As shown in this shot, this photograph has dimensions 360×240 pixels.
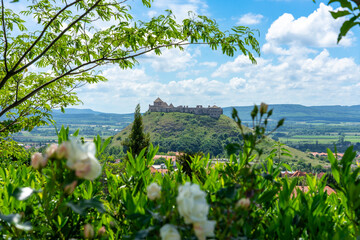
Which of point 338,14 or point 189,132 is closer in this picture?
point 338,14

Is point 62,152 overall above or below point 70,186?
above

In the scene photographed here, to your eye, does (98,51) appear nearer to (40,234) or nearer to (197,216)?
(40,234)

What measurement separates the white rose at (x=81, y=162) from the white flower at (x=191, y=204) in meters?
0.28

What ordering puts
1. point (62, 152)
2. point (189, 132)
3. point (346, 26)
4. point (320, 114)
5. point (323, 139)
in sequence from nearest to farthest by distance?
point (62, 152) → point (346, 26) → point (189, 132) → point (323, 139) → point (320, 114)

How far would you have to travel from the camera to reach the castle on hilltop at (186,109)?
310 ft

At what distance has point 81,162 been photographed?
0.87 m

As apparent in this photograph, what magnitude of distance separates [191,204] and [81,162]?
0.37 m

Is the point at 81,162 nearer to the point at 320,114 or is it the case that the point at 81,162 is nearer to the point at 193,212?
the point at 193,212

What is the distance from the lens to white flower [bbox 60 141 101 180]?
2.82 ft

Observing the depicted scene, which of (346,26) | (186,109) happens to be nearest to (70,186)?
(346,26)

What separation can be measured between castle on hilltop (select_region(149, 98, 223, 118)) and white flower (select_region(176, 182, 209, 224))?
92.5 m

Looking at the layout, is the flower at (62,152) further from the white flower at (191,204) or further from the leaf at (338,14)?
the leaf at (338,14)

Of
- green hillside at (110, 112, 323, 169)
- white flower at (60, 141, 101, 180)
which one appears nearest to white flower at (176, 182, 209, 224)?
white flower at (60, 141, 101, 180)

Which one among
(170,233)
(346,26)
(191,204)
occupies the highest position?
(346,26)
